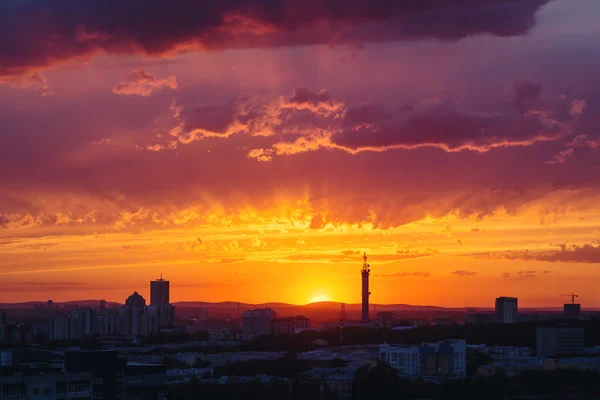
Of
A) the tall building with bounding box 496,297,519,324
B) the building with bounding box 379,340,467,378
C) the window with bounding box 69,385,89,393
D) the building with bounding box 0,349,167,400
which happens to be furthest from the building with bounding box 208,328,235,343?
the window with bounding box 69,385,89,393

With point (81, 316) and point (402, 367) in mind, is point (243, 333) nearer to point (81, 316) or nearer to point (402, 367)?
point (81, 316)

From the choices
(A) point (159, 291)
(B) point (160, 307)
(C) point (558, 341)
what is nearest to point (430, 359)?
(C) point (558, 341)

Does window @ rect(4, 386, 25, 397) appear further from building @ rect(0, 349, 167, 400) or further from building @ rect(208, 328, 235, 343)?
building @ rect(208, 328, 235, 343)

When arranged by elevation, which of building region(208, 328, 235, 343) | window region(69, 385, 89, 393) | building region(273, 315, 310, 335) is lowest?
building region(208, 328, 235, 343)

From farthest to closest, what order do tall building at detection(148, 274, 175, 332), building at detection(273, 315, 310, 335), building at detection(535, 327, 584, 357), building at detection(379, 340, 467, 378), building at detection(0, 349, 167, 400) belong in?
tall building at detection(148, 274, 175, 332), building at detection(273, 315, 310, 335), building at detection(535, 327, 584, 357), building at detection(379, 340, 467, 378), building at detection(0, 349, 167, 400)

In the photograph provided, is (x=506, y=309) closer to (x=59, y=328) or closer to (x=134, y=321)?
(x=134, y=321)

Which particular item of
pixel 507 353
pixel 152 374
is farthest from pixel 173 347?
pixel 152 374

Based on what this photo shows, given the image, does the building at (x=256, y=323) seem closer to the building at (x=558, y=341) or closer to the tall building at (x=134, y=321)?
the tall building at (x=134, y=321)
